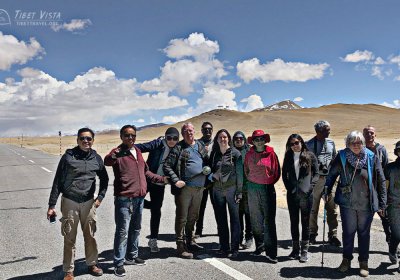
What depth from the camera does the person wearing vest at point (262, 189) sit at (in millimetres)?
5680

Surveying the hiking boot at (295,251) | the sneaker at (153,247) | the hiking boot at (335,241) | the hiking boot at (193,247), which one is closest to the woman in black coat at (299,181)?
the hiking boot at (295,251)

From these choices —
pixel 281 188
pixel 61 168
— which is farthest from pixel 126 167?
pixel 281 188

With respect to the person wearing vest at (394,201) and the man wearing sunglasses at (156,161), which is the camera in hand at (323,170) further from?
the man wearing sunglasses at (156,161)

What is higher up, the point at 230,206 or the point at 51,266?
the point at 230,206

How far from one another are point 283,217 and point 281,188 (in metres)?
4.82

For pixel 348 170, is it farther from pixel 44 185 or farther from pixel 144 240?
pixel 44 185

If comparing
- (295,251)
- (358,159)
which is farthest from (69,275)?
(358,159)

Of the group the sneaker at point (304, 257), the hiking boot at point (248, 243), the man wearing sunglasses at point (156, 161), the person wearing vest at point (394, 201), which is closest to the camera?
the person wearing vest at point (394, 201)

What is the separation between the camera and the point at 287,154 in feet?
19.2

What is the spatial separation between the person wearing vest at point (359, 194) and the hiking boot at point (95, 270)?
3.43m

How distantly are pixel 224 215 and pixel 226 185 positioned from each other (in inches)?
20.2

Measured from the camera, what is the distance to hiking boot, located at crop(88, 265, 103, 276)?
503 centimetres

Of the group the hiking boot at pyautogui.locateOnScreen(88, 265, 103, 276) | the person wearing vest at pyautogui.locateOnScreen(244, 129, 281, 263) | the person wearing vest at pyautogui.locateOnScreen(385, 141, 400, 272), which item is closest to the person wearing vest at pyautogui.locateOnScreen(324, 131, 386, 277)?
the person wearing vest at pyautogui.locateOnScreen(385, 141, 400, 272)

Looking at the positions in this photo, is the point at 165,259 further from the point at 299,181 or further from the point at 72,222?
the point at 299,181
